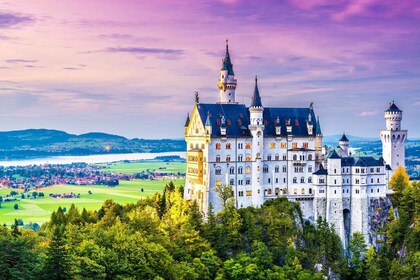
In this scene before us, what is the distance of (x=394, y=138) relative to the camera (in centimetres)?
13100

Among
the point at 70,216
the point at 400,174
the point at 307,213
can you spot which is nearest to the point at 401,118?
the point at 400,174

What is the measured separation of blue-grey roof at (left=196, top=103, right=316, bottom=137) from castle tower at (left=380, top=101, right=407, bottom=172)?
20682mm

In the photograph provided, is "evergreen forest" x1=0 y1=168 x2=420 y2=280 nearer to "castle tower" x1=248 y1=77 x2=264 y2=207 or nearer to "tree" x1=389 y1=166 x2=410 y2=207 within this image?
"tree" x1=389 y1=166 x2=410 y2=207

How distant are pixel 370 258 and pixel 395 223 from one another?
9.43 metres

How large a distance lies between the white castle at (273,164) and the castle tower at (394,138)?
12823mm

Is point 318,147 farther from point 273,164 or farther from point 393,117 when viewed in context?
point 393,117

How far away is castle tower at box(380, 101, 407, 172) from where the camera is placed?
131 meters

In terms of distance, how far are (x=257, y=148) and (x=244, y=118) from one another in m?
5.76

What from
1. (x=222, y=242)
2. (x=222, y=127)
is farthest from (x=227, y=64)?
(x=222, y=242)

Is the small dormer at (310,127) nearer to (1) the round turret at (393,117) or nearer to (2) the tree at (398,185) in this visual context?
(2) the tree at (398,185)


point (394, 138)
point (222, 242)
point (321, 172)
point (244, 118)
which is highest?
point (244, 118)

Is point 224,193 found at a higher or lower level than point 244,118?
lower

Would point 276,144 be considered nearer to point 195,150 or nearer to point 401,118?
point 195,150

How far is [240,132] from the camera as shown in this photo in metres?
112
